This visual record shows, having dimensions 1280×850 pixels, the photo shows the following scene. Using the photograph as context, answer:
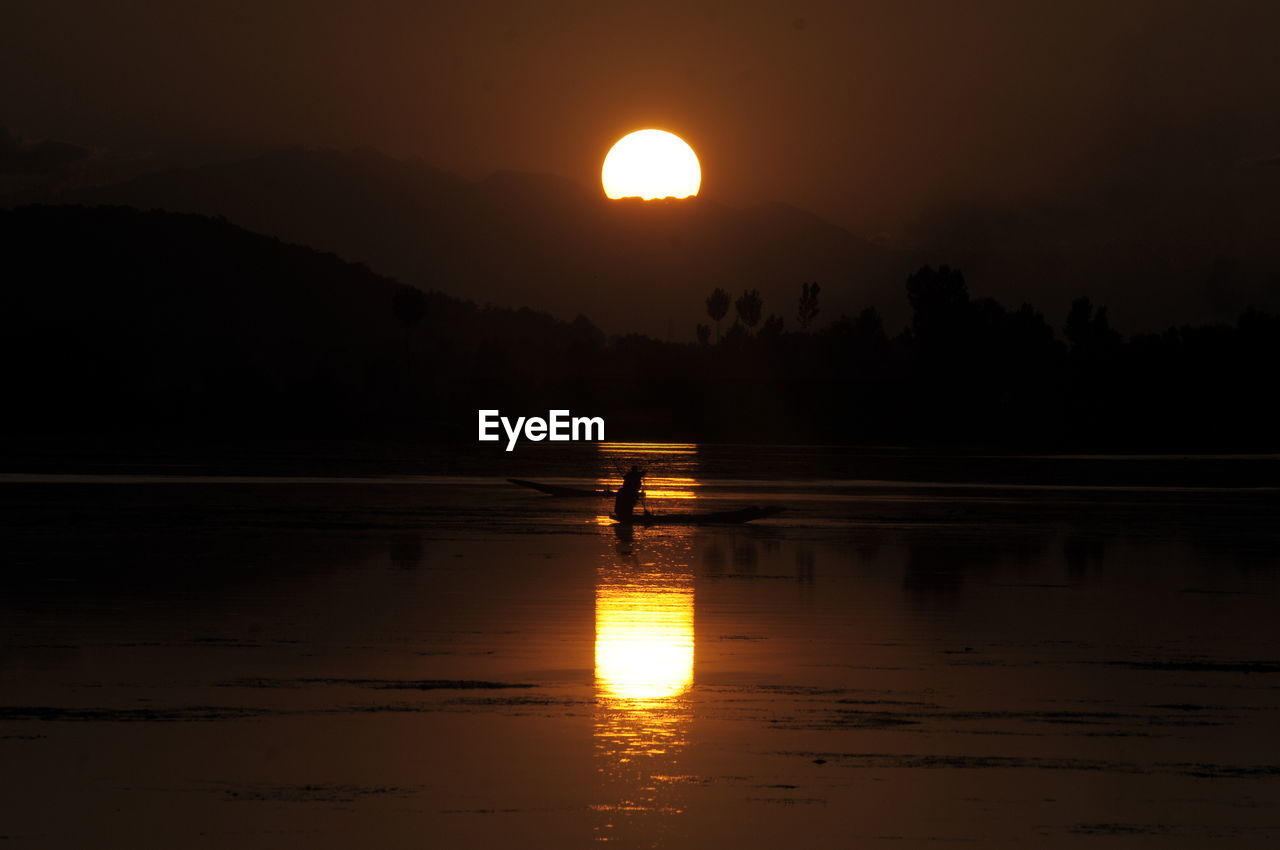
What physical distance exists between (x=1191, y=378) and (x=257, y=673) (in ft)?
578

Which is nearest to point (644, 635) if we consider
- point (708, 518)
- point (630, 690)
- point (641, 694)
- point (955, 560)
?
point (630, 690)

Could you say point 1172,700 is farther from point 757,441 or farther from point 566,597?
point 757,441

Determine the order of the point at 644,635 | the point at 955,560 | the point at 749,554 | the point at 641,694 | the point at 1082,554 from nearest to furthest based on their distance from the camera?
the point at 641,694 < the point at 644,635 < the point at 955,560 < the point at 749,554 < the point at 1082,554

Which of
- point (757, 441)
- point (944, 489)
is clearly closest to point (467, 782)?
point (944, 489)

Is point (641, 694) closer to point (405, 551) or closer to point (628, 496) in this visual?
point (405, 551)

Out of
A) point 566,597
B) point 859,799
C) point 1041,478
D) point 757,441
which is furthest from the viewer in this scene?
point 757,441

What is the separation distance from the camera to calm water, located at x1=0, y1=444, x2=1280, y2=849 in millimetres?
11344

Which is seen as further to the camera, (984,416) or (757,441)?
(984,416)

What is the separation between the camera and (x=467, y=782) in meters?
12.2

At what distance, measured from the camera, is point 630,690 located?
1605 centimetres

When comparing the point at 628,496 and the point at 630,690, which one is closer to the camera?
the point at 630,690

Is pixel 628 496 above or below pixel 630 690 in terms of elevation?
above

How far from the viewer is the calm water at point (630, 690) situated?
37.2 ft

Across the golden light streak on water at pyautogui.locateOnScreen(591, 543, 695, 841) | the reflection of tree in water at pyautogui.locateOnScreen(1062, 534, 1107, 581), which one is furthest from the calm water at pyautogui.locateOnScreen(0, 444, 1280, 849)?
the reflection of tree in water at pyautogui.locateOnScreen(1062, 534, 1107, 581)
